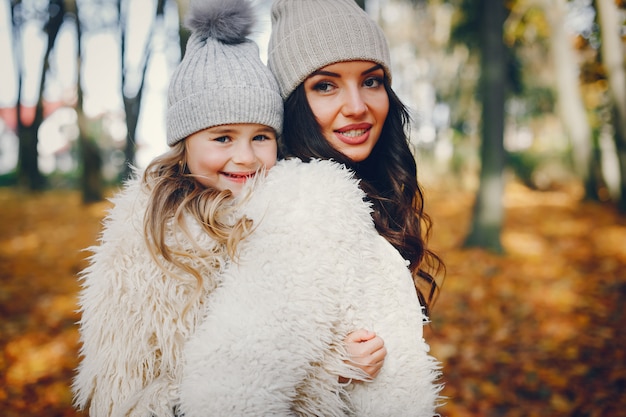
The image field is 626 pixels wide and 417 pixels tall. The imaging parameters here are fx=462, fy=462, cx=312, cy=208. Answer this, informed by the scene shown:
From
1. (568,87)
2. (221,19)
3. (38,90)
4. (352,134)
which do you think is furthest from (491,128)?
(38,90)

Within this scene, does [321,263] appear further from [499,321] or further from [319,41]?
[499,321]

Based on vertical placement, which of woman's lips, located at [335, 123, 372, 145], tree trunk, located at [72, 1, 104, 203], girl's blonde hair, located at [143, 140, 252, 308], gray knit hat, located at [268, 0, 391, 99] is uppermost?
gray knit hat, located at [268, 0, 391, 99]

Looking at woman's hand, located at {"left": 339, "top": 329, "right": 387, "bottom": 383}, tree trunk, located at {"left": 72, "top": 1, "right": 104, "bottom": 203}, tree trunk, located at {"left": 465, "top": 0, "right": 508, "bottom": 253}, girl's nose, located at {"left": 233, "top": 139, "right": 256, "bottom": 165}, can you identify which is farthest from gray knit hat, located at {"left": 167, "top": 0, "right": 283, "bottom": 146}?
tree trunk, located at {"left": 72, "top": 1, "right": 104, "bottom": 203}

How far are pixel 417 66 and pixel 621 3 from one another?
58.8 feet

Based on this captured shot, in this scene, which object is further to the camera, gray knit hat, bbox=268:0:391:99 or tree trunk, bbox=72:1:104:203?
tree trunk, bbox=72:1:104:203

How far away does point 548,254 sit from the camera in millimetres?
8227

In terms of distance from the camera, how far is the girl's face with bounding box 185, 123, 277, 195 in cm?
182

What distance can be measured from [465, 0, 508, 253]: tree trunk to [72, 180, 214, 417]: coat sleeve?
22.7 feet

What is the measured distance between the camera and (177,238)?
1626mm

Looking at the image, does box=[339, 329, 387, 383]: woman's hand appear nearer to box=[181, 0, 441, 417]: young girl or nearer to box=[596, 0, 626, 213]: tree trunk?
box=[181, 0, 441, 417]: young girl

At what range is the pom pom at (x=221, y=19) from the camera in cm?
190

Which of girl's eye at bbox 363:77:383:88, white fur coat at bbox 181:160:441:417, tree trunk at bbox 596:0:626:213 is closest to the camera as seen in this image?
white fur coat at bbox 181:160:441:417

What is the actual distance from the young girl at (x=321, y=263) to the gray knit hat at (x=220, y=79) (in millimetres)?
212

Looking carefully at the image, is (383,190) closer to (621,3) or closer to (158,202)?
(158,202)
